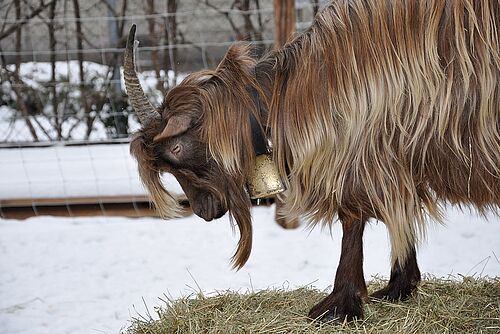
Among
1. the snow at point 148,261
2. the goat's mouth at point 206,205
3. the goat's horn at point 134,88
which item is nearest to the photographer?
the goat's horn at point 134,88

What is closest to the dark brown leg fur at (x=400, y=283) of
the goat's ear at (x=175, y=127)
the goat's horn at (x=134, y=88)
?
the goat's ear at (x=175, y=127)

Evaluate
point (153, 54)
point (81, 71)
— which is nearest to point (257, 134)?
point (153, 54)

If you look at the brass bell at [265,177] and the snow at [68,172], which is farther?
the snow at [68,172]

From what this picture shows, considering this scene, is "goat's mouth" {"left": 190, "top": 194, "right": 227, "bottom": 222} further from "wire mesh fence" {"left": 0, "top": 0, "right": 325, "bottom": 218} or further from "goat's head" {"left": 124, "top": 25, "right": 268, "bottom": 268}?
"wire mesh fence" {"left": 0, "top": 0, "right": 325, "bottom": 218}

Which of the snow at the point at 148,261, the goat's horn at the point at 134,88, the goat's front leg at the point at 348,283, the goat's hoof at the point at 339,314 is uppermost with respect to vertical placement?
the goat's horn at the point at 134,88

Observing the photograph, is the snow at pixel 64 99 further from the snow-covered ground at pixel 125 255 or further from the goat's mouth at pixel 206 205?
the goat's mouth at pixel 206 205

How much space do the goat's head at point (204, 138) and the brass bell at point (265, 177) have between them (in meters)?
0.04

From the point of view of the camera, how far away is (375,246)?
18.0 feet

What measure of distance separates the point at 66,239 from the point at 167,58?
82.0 inches

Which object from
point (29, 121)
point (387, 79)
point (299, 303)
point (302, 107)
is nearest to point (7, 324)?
point (299, 303)

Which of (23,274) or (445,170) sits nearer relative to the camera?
(445,170)

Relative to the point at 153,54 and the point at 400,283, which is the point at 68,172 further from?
the point at 400,283

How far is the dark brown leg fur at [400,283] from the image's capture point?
357 centimetres

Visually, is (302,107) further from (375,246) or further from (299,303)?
(375,246)
